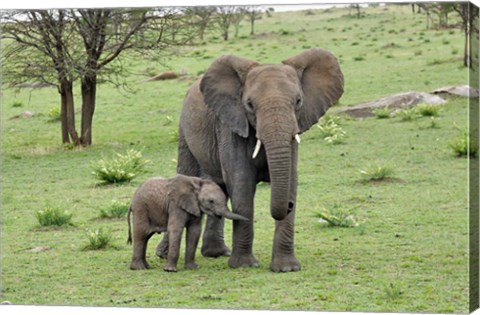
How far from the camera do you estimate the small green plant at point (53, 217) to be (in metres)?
13.5

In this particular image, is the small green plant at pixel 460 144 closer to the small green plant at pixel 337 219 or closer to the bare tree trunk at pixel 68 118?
the small green plant at pixel 337 219

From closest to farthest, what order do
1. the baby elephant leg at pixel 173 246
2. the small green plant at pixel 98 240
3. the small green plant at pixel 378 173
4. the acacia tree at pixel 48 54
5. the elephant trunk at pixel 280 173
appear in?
the elephant trunk at pixel 280 173 → the baby elephant leg at pixel 173 246 → the small green plant at pixel 98 240 → the small green plant at pixel 378 173 → the acacia tree at pixel 48 54

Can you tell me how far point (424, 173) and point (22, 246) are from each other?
6.18m

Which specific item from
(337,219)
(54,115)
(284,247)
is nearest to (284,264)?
(284,247)

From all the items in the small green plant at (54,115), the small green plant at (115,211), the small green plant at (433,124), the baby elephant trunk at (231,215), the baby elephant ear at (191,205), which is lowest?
the small green plant at (115,211)

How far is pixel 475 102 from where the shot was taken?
904 centimetres

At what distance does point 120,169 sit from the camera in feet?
54.5

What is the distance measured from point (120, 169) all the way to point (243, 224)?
646 cm

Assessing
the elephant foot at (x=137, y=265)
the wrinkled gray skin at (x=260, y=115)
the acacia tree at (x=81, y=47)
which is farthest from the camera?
the acacia tree at (x=81, y=47)

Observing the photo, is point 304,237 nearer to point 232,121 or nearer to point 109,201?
point 232,121

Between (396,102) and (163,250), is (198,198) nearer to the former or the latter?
(163,250)

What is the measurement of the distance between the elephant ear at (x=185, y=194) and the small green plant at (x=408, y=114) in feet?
35.1

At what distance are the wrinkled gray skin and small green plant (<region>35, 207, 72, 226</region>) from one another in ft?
10.5

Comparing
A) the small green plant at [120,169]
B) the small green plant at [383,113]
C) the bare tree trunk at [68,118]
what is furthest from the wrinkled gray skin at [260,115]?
the small green plant at [383,113]
